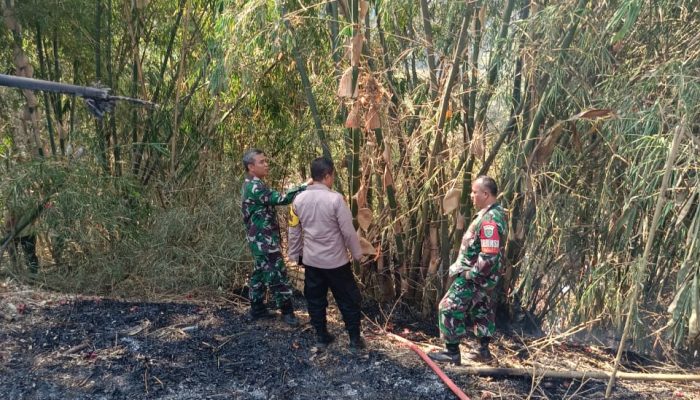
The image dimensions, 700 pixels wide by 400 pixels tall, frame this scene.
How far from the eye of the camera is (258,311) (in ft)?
14.9

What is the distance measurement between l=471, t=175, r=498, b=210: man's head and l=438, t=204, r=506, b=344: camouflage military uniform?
39mm

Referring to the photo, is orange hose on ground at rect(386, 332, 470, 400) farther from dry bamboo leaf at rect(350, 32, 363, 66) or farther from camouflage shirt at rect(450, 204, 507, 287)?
dry bamboo leaf at rect(350, 32, 363, 66)

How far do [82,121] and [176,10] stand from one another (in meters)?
1.33

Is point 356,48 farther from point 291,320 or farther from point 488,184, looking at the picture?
point 291,320

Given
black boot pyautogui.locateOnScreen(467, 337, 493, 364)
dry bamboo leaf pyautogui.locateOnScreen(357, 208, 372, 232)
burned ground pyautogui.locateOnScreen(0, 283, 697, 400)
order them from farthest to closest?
1. dry bamboo leaf pyautogui.locateOnScreen(357, 208, 372, 232)
2. black boot pyautogui.locateOnScreen(467, 337, 493, 364)
3. burned ground pyautogui.locateOnScreen(0, 283, 697, 400)

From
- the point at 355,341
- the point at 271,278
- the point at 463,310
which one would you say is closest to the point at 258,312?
the point at 271,278

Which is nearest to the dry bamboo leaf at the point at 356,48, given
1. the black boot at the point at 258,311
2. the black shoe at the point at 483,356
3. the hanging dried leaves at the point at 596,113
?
the hanging dried leaves at the point at 596,113

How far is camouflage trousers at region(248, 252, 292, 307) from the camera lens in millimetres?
4375

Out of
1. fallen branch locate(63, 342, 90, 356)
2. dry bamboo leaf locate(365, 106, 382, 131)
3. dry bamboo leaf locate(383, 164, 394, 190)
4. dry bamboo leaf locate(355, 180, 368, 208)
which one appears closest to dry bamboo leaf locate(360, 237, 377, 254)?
dry bamboo leaf locate(355, 180, 368, 208)

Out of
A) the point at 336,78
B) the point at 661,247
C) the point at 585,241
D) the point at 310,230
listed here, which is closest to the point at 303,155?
the point at 336,78

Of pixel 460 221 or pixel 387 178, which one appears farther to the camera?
pixel 387 178

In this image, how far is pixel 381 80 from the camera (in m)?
4.38

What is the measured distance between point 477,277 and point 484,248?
22cm

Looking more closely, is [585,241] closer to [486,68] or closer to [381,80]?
[486,68]
